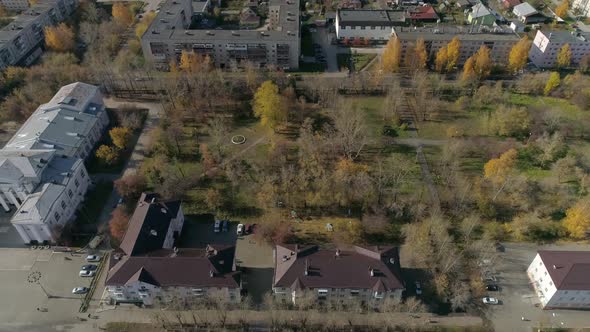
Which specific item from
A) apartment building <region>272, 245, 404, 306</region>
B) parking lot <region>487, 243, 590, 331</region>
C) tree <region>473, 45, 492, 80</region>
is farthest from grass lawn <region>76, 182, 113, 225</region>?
tree <region>473, 45, 492, 80</region>

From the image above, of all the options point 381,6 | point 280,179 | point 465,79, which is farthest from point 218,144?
point 381,6

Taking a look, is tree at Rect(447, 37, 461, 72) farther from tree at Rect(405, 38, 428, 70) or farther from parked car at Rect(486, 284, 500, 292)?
parked car at Rect(486, 284, 500, 292)

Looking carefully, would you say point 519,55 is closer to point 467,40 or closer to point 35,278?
point 467,40

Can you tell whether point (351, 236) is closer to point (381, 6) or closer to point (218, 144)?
point (218, 144)

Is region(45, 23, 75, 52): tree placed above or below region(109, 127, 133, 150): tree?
above


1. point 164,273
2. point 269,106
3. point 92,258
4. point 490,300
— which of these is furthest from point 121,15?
point 490,300

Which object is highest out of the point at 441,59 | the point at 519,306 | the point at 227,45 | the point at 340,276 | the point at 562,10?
the point at 227,45

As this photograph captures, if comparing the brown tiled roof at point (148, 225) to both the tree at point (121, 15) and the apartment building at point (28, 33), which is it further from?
the tree at point (121, 15)
